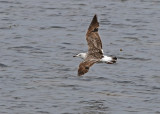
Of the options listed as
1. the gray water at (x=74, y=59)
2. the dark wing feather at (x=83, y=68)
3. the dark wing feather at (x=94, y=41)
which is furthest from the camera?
the dark wing feather at (x=94, y=41)

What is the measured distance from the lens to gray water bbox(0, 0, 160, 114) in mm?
17344

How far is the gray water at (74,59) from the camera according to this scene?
56.9 feet

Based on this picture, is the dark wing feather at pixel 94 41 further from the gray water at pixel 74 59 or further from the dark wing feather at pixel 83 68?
the dark wing feather at pixel 83 68

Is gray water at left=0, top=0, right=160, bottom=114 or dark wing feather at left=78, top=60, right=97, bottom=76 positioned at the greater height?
dark wing feather at left=78, top=60, right=97, bottom=76

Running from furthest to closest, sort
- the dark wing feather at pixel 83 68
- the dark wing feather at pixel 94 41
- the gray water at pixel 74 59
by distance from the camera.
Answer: the dark wing feather at pixel 94 41 → the gray water at pixel 74 59 → the dark wing feather at pixel 83 68

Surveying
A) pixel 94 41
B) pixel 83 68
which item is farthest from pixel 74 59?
pixel 83 68

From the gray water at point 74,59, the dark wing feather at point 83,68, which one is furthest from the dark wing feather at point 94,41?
the dark wing feather at point 83,68

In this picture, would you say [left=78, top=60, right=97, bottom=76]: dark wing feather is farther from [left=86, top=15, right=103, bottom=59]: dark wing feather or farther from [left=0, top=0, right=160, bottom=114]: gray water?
[left=86, top=15, right=103, bottom=59]: dark wing feather

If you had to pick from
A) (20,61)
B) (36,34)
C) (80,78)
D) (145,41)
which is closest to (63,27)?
(36,34)

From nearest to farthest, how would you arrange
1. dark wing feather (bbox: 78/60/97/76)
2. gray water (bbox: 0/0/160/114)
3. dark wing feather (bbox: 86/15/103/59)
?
dark wing feather (bbox: 78/60/97/76) → gray water (bbox: 0/0/160/114) → dark wing feather (bbox: 86/15/103/59)

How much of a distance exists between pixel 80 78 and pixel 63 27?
278 inches

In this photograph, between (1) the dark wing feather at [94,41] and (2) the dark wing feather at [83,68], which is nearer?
(2) the dark wing feather at [83,68]

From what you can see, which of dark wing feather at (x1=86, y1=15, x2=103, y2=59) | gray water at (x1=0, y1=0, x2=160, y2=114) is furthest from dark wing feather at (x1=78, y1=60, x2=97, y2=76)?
dark wing feather at (x1=86, y1=15, x2=103, y2=59)

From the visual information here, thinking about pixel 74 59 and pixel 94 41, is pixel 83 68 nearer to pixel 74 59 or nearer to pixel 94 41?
pixel 94 41
